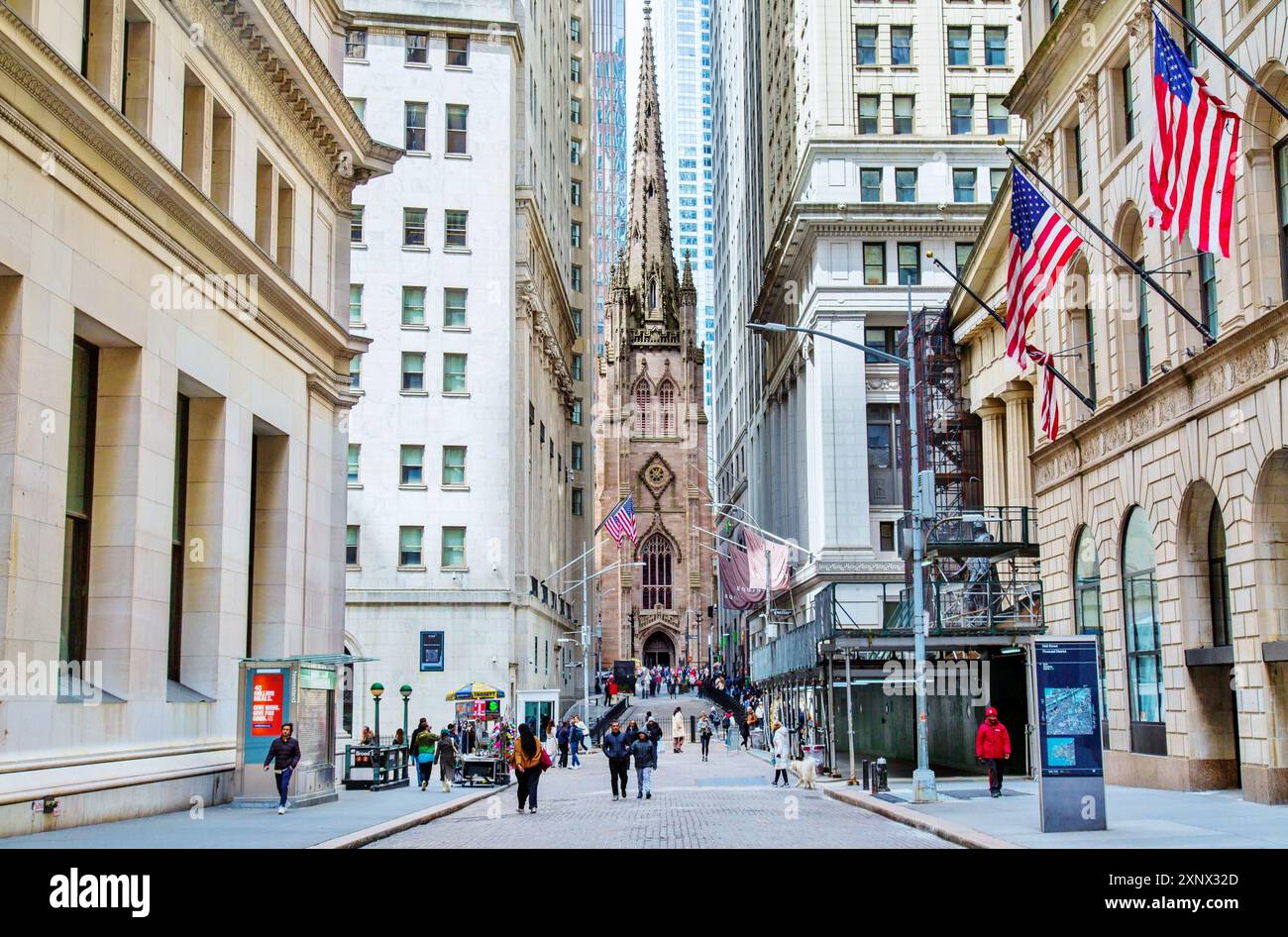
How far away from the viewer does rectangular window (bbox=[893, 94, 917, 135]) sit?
63812mm

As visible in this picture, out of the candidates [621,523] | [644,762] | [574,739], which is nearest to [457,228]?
[621,523]

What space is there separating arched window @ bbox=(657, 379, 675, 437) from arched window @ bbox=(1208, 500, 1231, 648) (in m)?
129

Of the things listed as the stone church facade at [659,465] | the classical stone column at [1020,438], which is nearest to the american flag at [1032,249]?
the classical stone column at [1020,438]

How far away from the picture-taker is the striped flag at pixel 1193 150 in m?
19.8

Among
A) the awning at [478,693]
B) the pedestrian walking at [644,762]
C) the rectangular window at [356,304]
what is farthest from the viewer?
the rectangular window at [356,304]

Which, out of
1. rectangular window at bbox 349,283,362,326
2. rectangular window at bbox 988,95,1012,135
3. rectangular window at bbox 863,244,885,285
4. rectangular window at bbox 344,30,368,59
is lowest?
rectangular window at bbox 349,283,362,326

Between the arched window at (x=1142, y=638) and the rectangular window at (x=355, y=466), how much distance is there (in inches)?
1381

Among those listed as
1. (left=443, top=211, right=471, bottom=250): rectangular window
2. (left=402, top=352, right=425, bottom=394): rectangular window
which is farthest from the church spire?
(left=402, top=352, right=425, bottom=394): rectangular window

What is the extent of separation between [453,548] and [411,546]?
1661mm

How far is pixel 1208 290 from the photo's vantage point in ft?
84.9

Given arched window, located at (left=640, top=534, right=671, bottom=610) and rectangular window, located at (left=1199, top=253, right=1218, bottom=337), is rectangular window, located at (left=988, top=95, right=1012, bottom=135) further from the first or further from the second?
arched window, located at (left=640, top=534, right=671, bottom=610)

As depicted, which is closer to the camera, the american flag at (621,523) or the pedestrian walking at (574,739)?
the pedestrian walking at (574,739)

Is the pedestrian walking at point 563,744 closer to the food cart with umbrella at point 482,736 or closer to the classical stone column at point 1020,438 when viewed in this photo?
the food cart with umbrella at point 482,736
